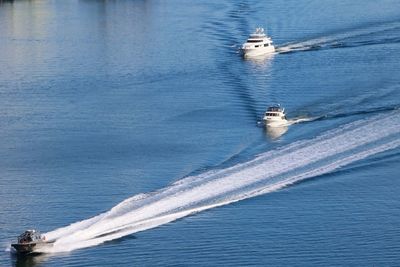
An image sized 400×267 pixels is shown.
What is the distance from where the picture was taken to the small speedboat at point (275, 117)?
2706cm

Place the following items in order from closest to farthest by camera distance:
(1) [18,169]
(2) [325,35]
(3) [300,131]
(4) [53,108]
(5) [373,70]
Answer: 1. (1) [18,169]
2. (3) [300,131]
3. (4) [53,108]
4. (5) [373,70]
5. (2) [325,35]

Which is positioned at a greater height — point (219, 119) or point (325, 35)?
point (325, 35)

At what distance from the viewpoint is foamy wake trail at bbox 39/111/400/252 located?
2102 centimetres

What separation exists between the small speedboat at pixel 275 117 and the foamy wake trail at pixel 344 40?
28.8ft

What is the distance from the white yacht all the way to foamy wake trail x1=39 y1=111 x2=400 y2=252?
9.68 m

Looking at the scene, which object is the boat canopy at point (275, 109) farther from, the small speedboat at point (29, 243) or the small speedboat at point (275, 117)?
the small speedboat at point (29, 243)

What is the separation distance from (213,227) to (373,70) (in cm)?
1216

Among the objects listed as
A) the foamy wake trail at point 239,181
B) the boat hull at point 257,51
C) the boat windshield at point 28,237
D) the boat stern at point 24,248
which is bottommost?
the boat stern at point 24,248

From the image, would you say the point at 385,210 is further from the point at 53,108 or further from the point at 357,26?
the point at 357,26

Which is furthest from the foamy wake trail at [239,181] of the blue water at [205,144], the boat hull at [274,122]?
the boat hull at [274,122]

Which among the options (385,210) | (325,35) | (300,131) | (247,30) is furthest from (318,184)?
(247,30)

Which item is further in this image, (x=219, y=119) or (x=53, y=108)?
(x=53, y=108)

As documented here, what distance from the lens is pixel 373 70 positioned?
32312 mm

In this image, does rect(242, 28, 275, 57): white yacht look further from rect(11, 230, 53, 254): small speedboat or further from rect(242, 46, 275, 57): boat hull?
rect(11, 230, 53, 254): small speedboat
